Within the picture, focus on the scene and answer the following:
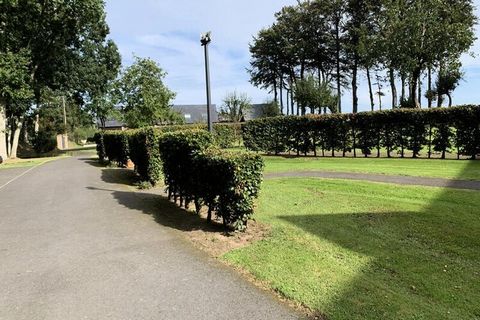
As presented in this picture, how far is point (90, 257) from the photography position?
→ 19.3 feet

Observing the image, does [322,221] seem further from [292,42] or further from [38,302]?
[292,42]

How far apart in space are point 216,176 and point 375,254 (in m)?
2.86

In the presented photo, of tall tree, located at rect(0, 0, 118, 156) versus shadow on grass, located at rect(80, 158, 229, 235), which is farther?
tall tree, located at rect(0, 0, 118, 156)

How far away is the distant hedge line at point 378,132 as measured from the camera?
49.5 feet

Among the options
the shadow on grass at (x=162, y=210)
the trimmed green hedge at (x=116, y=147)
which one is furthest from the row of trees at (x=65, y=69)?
the shadow on grass at (x=162, y=210)

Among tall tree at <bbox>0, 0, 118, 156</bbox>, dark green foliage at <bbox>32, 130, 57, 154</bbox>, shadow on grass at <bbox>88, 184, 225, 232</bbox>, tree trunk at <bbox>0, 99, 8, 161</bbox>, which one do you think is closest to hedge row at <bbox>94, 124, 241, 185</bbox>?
shadow on grass at <bbox>88, 184, 225, 232</bbox>

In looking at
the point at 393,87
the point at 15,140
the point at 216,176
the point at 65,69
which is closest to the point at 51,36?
the point at 65,69

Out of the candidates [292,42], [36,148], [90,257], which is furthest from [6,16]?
[292,42]

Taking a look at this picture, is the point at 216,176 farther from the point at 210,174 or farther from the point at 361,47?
the point at 361,47

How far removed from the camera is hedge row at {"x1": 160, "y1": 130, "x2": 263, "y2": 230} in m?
6.29

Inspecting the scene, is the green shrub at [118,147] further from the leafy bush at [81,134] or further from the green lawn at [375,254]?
the leafy bush at [81,134]

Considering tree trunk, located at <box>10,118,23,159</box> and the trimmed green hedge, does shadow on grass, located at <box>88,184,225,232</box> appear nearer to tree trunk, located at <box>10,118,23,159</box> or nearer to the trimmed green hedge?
the trimmed green hedge

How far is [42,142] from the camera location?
4294 centimetres

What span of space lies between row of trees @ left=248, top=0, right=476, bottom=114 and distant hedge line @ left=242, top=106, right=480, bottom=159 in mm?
19484
